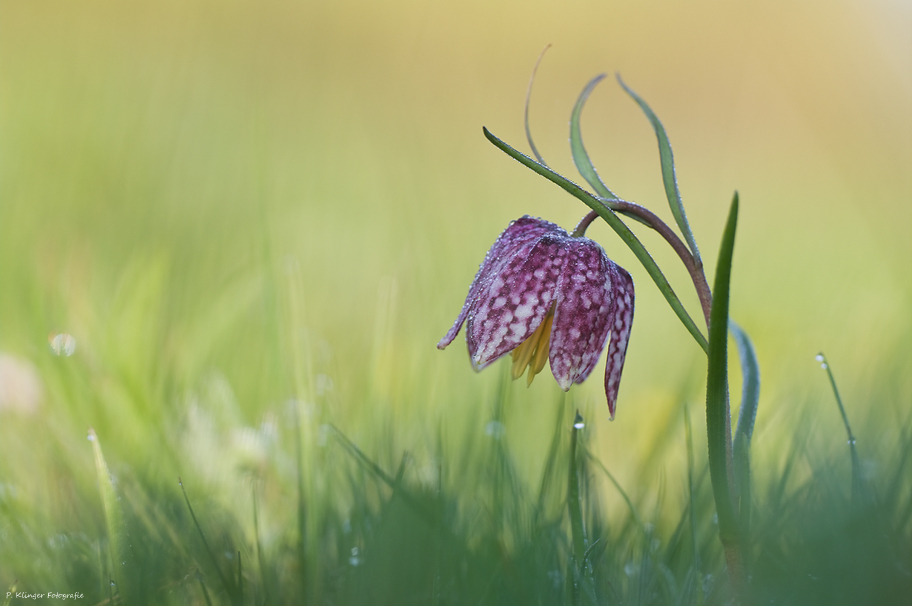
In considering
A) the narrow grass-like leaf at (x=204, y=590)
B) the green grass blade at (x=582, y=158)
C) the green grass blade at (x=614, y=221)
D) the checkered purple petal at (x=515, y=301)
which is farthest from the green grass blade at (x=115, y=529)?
the green grass blade at (x=582, y=158)

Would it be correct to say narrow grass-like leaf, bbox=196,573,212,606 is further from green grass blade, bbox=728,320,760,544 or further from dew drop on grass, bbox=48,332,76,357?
dew drop on grass, bbox=48,332,76,357

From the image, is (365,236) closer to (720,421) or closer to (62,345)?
(62,345)

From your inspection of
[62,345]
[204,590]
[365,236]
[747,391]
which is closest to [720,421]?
[747,391]

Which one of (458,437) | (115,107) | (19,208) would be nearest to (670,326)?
(458,437)

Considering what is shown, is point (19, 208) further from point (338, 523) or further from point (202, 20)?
point (202, 20)

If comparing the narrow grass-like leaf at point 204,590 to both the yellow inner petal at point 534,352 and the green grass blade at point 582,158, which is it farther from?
the green grass blade at point 582,158

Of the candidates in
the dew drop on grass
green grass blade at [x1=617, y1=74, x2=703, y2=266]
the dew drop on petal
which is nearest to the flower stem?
green grass blade at [x1=617, y1=74, x2=703, y2=266]
